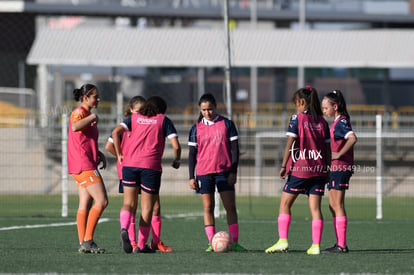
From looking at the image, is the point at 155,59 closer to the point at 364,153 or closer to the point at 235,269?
the point at 364,153

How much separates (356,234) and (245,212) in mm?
7076

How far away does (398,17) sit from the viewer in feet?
133

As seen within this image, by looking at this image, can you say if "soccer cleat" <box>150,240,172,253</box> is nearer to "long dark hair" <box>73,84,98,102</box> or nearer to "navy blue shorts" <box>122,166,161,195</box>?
"navy blue shorts" <box>122,166,161,195</box>

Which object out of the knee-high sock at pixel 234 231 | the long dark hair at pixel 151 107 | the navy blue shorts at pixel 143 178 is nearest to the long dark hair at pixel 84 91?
the long dark hair at pixel 151 107

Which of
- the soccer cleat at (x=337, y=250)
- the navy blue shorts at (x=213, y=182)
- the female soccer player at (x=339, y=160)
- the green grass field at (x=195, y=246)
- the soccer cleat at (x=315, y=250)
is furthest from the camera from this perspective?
the navy blue shorts at (x=213, y=182)

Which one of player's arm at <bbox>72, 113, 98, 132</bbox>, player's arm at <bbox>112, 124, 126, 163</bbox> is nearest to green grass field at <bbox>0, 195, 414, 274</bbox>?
player's arm at <bbox>112, 124, 126, 163</bbox>

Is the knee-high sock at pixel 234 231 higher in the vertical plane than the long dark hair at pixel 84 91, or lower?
lower

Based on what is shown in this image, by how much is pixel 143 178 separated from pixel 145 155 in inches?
10.1

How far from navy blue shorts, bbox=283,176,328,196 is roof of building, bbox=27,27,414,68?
23.1 meters

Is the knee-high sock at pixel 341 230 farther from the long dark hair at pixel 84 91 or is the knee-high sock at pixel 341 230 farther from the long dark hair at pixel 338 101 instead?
the long dark hair at pixel 84 91

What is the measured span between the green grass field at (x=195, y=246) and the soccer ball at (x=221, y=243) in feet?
0.69

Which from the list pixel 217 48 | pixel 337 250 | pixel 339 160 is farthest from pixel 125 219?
pixel 217 48

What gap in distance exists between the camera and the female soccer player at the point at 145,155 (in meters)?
11.4

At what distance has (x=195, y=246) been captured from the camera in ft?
41.4
